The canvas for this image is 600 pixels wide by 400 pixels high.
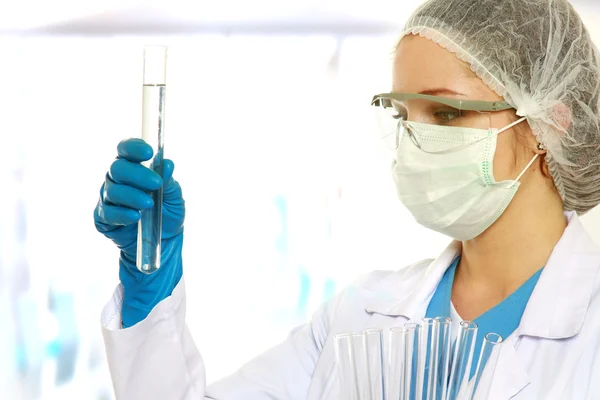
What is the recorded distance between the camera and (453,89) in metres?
1.31

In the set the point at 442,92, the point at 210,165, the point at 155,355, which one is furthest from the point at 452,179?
the point at 210,165

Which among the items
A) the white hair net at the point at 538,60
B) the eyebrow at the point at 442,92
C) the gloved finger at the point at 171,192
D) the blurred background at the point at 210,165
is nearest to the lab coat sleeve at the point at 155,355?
the gloved finger at the point at 171,192

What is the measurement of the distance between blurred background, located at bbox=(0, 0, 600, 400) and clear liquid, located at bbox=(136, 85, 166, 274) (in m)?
1.71

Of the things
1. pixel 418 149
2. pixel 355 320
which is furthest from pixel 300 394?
pixel 418 149

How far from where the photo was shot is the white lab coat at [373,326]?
3.91ft

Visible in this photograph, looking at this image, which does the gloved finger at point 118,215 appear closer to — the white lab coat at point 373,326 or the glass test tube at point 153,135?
the glass test tube at point 153,135

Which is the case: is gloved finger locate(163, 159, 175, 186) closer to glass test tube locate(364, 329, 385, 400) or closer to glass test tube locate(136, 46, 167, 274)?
glass test tube locate(136, 46, 167, 274)

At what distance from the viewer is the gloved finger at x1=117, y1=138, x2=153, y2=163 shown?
1161mm

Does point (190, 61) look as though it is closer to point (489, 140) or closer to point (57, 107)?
point (57, 107)

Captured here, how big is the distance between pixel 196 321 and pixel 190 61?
41.2 inches

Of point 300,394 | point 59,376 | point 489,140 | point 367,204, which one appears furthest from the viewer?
point 59,376

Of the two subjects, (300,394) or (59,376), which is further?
(59,376)

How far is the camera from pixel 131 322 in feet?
4.35

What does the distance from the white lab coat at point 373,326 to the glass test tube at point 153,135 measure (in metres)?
0.18
